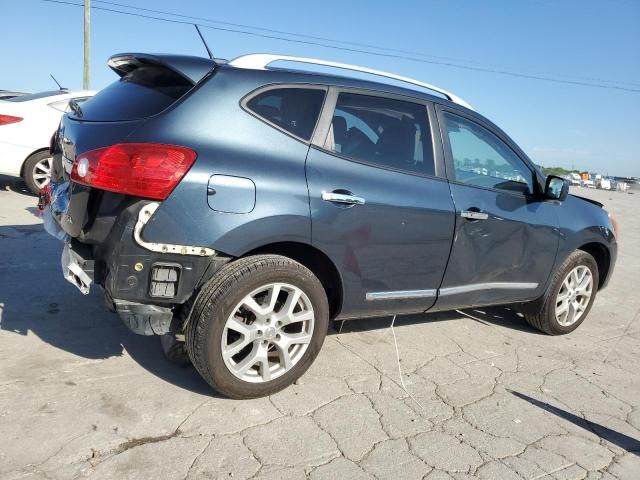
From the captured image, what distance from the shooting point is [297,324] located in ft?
10.7

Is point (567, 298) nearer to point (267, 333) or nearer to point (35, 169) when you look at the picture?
point (267, 333)

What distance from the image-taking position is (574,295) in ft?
16.0

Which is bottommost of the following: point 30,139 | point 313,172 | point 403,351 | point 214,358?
point 403,351

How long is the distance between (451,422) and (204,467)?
1.42 meters

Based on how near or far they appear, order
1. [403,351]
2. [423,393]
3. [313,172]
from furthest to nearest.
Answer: [403,351] < [423,393] < [313,172]

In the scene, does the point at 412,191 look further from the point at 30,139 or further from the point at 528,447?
the point at 30,139

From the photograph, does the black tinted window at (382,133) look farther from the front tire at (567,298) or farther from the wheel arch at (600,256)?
the wheel arch at (600,256)

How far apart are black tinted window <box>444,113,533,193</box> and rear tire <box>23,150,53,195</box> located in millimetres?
6194

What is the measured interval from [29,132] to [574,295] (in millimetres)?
7164

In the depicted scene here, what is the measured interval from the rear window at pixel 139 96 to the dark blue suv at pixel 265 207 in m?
0.01

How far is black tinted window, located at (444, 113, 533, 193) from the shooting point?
3900 mm

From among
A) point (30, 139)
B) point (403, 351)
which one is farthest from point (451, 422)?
point (30, 139)

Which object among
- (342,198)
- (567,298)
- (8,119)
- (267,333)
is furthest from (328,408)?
(8,119)

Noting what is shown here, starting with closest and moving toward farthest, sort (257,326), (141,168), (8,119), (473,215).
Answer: (141,168) < (257,326) < (473,215) < (8,119)
